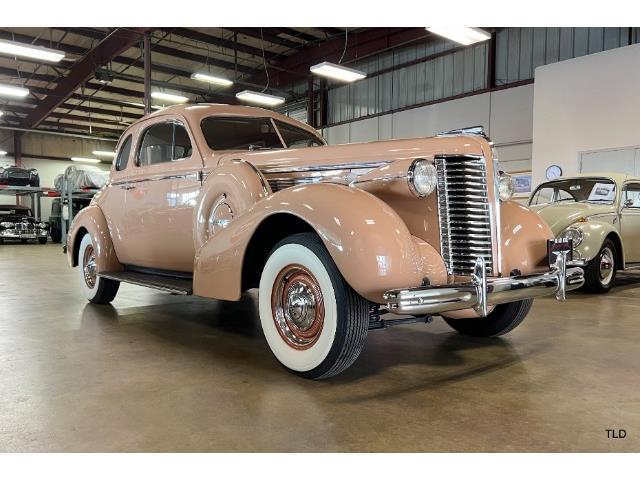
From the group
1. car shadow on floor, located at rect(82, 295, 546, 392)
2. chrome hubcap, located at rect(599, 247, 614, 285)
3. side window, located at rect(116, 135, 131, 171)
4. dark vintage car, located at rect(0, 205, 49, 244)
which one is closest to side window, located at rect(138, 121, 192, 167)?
side window, located at rect(116, 135, 131, 171)

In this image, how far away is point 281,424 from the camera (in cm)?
216

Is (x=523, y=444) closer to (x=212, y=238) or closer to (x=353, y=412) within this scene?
(x=353, y=412)

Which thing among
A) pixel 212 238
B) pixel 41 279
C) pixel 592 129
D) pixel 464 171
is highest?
pixel 592 129

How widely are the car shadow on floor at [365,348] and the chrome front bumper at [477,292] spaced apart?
0.52 meters

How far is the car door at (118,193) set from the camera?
4.82 metres

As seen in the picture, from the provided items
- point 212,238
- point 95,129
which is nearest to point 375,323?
point 212,238

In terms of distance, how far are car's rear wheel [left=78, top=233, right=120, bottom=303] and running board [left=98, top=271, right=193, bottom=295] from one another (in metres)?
0.38

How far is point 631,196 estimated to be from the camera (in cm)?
716

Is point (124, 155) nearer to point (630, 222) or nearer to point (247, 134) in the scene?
point (247, 134)

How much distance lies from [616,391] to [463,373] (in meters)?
0.76

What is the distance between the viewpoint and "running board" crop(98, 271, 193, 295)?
3.55m

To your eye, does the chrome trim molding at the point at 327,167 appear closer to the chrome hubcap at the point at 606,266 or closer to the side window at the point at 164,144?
the side window at the point at 164,144

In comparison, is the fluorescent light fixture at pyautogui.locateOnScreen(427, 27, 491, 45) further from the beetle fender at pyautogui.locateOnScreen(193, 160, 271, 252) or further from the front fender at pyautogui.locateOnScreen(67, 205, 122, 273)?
the beetle fender at pyautogui.locateOnScreen(193, 160, 271, 252)

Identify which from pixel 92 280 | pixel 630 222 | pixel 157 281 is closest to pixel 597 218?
pixel 630 222
